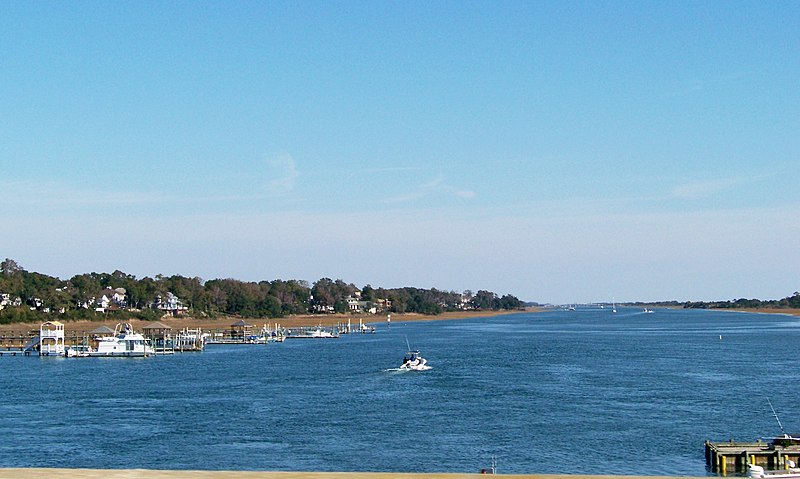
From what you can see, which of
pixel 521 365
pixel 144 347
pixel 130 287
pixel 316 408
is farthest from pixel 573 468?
pixel 130 287

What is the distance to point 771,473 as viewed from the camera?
34.2 metres

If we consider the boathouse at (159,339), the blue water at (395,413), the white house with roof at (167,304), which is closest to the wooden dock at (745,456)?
the blue water at (395,413)

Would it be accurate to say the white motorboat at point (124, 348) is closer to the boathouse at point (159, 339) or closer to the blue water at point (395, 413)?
the boathouse at point (159, 339)

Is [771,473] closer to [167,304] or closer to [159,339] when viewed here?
[159,339]

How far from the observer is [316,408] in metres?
53.9

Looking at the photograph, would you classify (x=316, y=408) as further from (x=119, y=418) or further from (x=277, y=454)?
(x=277, y=454)

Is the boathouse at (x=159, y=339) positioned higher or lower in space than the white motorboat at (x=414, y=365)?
higher

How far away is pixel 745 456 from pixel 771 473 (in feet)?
5.47

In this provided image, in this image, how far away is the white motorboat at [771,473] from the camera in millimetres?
33344

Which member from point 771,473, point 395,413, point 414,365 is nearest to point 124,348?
point 414,365

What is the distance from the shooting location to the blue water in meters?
37.8

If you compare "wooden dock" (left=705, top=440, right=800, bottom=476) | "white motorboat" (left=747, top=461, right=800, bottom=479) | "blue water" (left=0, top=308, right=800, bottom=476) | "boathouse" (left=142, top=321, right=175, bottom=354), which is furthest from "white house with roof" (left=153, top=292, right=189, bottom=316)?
"white motorboat" (left=747, top=461, right=800, bottom=479)

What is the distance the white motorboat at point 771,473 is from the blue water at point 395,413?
2.48 m

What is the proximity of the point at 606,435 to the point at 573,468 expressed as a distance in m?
8.07
